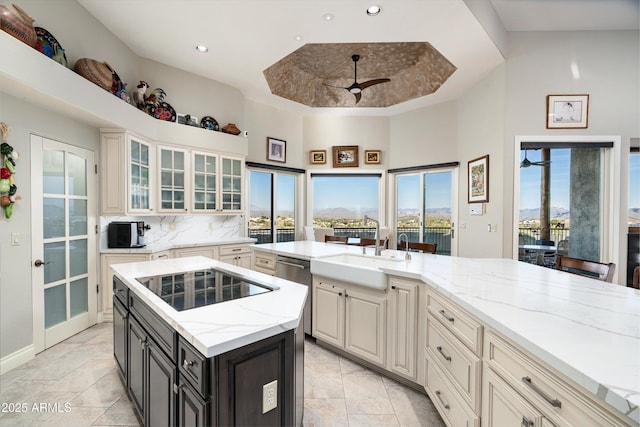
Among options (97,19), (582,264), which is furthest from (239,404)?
(97,19)

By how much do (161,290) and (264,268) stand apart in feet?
5.79

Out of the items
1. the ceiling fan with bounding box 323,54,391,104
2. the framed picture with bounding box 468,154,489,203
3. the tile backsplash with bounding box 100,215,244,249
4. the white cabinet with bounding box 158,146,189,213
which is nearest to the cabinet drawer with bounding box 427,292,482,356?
the framed picture with bounding box 468,154,489,203

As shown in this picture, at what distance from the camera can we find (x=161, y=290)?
5.14 feet

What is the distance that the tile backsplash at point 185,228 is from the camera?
3.67 meters

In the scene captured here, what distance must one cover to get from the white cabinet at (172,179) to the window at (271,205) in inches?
50.4

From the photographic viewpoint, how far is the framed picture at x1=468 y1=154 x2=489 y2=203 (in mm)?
3728

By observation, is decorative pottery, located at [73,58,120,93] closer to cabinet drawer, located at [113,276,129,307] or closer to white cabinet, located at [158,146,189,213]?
white cabinet, located at [158,146,189,213]

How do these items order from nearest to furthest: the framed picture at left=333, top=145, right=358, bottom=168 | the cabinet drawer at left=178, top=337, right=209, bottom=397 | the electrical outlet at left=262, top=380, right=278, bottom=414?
the cabinet drawer at left=178, top=337, right=209, bottom=397, the electrical outlet at left=262, top=380, right=278, bottom=414, the framed picture at left=333, top=145, right=358, bottom=168

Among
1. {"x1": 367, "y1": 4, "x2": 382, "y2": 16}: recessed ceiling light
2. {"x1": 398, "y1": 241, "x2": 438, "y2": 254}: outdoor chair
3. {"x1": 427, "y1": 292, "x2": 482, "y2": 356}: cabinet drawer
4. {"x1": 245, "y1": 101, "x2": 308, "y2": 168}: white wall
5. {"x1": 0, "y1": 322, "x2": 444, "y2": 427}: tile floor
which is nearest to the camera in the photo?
{"x1": 427, "y1": 292, "x2": 482, "y2": 356}: cabinet drawer

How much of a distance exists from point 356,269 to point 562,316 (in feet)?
4.25

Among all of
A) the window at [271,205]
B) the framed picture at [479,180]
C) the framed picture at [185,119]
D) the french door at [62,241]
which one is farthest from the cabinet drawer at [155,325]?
the framed picture at [479,180]

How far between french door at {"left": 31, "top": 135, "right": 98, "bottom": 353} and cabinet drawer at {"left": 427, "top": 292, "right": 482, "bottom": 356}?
11.2 ft

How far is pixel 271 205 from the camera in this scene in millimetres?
5270

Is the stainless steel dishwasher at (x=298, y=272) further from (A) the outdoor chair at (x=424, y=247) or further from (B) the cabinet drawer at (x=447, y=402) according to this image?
(A) the outdoor chair at (x=424, y=247)
